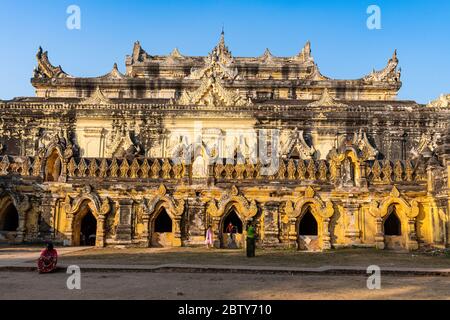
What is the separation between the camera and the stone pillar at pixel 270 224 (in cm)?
1914

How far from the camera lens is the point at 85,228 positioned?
2098 centimetres

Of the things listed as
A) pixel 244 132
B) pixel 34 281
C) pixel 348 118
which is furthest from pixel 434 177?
pixel 34 281

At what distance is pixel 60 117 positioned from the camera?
29609 millimetres

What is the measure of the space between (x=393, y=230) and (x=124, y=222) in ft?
39.8

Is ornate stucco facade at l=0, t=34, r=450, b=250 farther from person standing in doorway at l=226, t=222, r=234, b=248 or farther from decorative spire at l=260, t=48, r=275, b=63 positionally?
decorative spire at l=260, t=48, r=275, b=63

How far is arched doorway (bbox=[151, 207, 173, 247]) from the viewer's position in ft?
65.2

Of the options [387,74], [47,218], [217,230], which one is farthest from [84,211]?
[387,74]

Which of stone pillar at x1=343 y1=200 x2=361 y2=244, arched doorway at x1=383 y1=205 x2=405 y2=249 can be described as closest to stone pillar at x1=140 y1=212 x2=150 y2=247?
stone pillar at x1=343 y1=200 x2=361 y2=244

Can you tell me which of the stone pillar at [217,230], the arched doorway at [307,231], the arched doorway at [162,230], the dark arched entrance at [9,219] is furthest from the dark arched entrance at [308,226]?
the dark arched entrance at [9,219]

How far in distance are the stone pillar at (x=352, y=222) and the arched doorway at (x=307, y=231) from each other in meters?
1.39

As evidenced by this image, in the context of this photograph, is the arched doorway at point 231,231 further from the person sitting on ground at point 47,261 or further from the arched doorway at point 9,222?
the arched doorway at point 9,222

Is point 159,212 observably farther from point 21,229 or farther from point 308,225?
point 308,225
